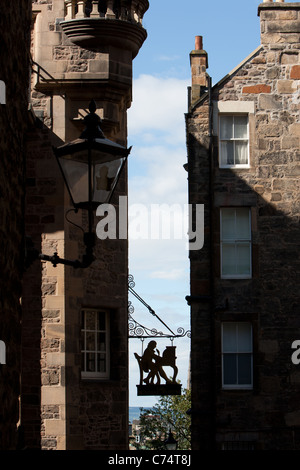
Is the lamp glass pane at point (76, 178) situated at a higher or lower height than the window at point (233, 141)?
lower

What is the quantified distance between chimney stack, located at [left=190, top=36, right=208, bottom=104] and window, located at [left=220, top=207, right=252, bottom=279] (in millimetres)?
3198

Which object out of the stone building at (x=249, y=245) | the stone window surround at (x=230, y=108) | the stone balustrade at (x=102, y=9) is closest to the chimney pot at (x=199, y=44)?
the stone building at (x=249, y=245)

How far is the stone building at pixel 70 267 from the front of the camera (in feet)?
59.4

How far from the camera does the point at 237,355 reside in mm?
24859

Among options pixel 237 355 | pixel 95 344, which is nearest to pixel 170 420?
pixel 237 355

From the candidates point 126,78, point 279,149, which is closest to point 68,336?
point 126,78

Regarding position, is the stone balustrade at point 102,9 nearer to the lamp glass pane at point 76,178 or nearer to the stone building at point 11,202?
the lamp glass pane at point 76,178

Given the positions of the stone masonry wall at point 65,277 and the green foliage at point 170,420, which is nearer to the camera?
the stone masonry wall at point 65,277

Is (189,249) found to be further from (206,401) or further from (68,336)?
(68,336)

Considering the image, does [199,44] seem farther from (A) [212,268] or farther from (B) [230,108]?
(A) [212,268]

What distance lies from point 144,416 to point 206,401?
33014 mm

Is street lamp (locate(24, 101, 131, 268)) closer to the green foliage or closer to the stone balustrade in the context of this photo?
the stone balustrade

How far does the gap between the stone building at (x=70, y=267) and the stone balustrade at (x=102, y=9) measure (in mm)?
19

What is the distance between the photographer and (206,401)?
24.6 m
